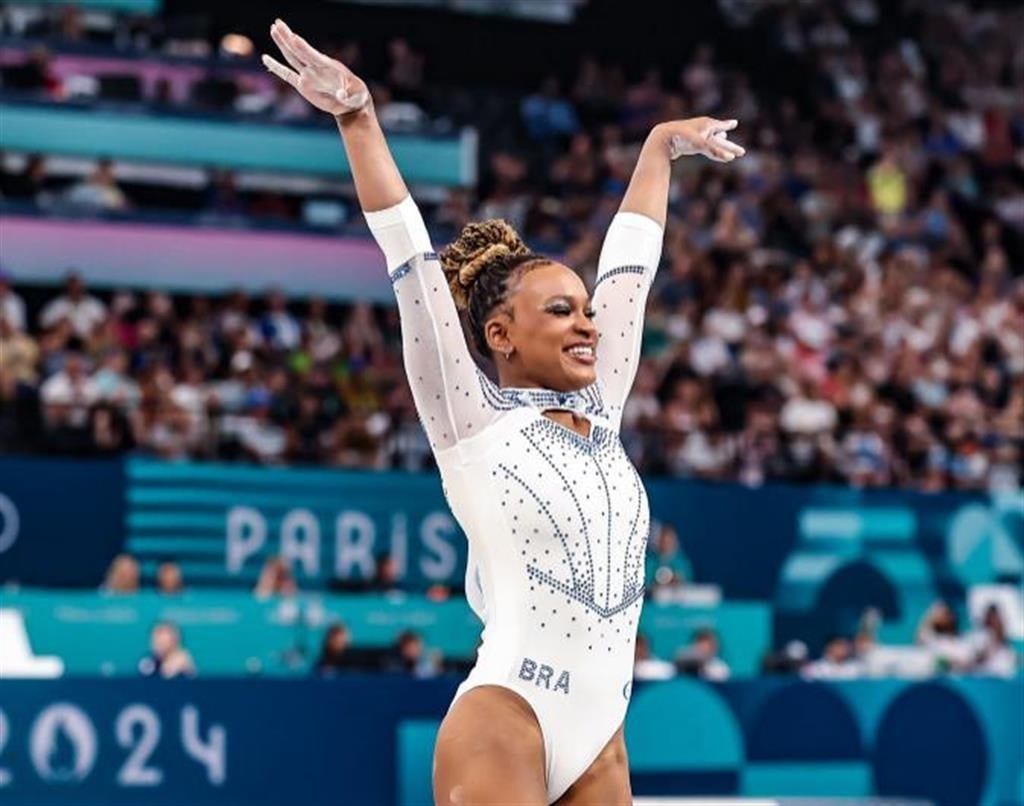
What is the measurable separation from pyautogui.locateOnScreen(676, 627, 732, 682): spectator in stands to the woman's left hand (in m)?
8.68

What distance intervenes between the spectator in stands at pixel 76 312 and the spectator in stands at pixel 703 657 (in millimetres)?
4751

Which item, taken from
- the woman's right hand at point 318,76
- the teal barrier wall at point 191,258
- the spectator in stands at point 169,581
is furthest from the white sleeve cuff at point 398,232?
the teal barrier wall at point 191,258

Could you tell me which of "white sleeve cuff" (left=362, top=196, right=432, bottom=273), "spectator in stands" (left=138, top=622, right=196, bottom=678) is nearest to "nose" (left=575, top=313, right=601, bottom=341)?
"white sleeve cuff" (left=362, top=196, right=432, bottom=273)

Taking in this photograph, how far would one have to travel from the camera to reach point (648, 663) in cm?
1352

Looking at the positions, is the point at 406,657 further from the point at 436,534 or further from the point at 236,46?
the point at 236,46

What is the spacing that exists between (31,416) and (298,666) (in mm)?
2469

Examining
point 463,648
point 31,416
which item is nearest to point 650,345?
point 463,648

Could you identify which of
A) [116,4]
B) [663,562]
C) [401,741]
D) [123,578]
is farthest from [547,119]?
[401,741]

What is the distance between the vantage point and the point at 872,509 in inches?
624

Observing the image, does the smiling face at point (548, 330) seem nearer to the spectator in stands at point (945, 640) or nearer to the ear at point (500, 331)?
the ear at point (500, 331)

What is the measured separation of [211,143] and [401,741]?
7721 mm

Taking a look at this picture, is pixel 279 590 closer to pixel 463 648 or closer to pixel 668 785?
pixel 463 648

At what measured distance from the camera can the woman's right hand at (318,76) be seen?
4137mm

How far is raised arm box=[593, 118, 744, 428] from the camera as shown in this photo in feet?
15.4
